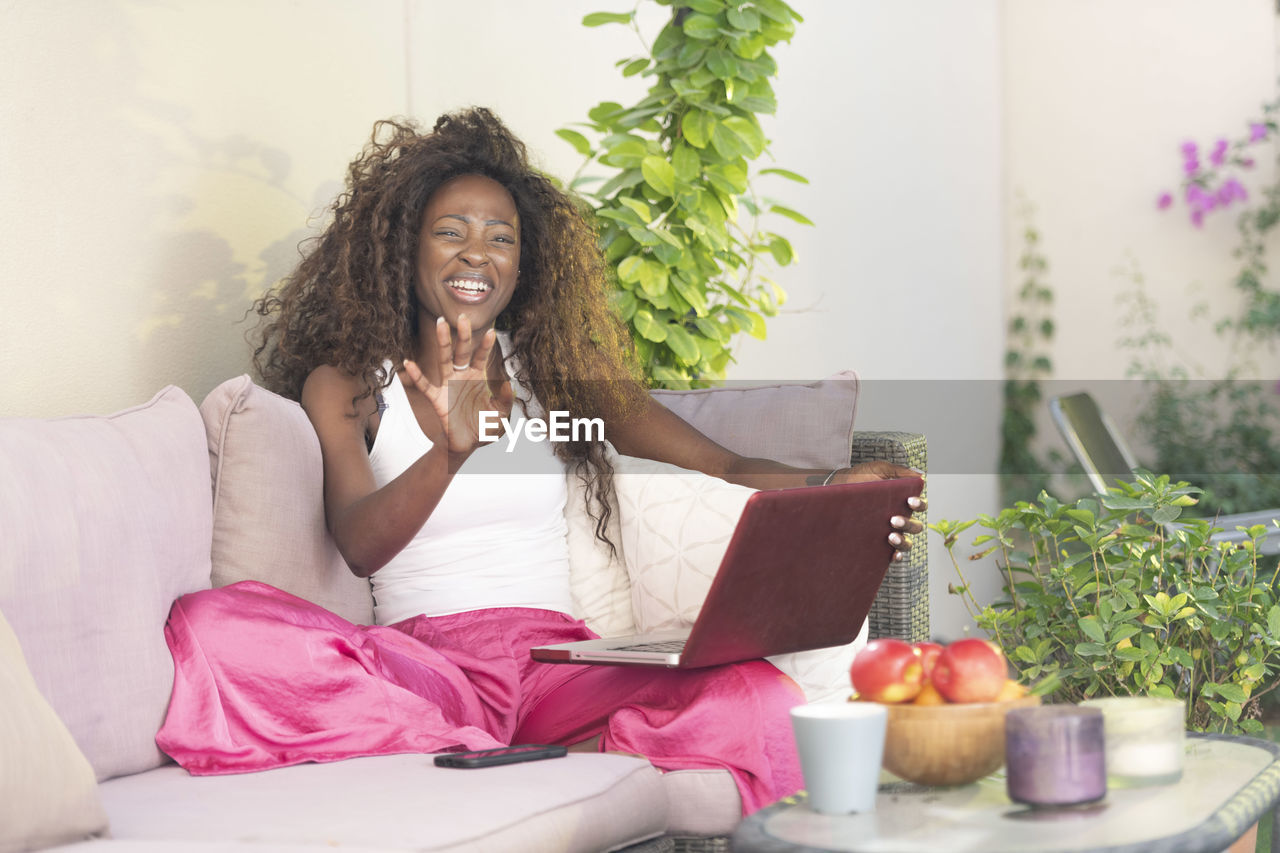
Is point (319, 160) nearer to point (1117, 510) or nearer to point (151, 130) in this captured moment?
point (151, 130)

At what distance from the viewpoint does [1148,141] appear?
5.13m

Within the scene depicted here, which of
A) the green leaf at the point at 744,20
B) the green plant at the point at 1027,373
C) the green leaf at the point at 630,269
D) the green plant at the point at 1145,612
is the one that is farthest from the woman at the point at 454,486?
the green plant at the point at 1027,373

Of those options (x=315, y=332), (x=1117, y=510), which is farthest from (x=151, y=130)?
(x=1117, y=510)

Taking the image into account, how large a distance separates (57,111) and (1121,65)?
446 centimetres

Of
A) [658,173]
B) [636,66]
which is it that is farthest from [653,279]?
[636,66]

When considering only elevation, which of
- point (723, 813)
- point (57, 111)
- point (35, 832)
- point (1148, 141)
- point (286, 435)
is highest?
point (1148, 141)

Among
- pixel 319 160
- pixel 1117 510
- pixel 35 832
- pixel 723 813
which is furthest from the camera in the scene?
pixel 319 160

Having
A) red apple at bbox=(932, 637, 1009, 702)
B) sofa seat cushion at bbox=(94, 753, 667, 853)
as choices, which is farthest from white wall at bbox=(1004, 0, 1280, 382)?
red apple at bbox=(932, 637, 1009, 702)

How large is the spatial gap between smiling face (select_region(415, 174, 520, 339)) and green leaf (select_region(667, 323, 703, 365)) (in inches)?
20.5

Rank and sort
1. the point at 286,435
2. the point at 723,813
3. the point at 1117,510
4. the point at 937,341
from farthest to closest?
the point at 937,341 < the point at 1117,510 < the point at 286,435 < the point at 723,813

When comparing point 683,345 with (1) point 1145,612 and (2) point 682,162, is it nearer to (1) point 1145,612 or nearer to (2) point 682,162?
(2) point 682,162

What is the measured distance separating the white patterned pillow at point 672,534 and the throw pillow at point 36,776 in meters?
0.97

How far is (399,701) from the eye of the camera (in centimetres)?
159

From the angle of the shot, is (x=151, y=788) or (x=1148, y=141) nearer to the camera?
(x=151, y=788)
